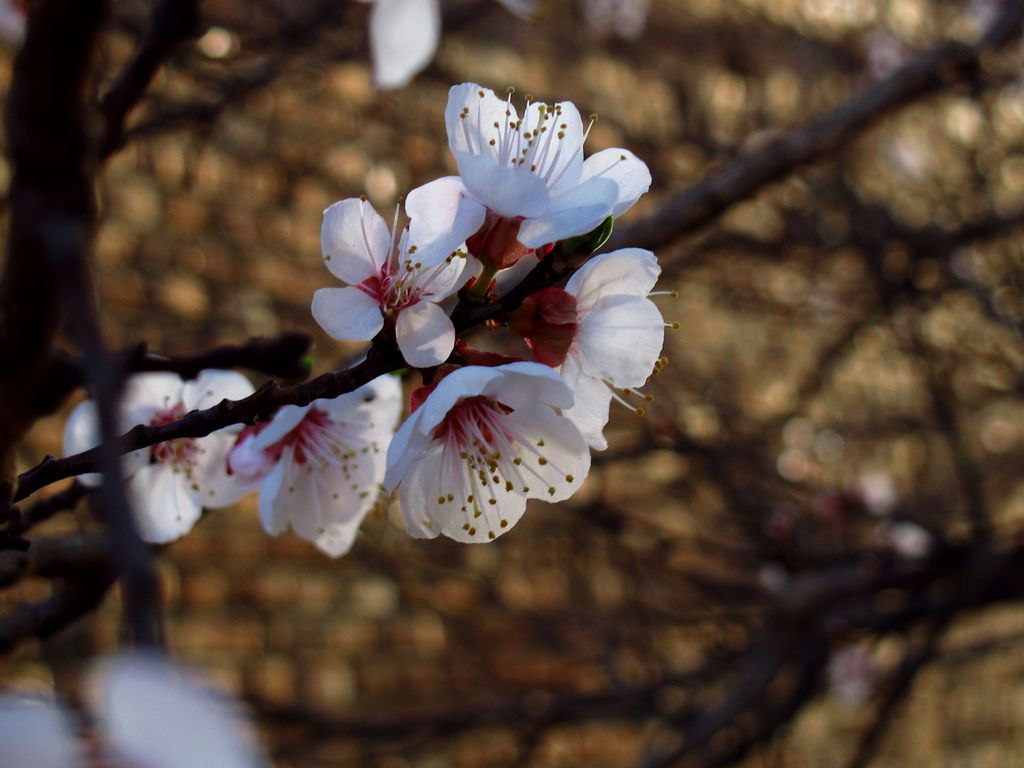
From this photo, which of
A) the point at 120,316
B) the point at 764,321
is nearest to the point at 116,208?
the point at 120,316

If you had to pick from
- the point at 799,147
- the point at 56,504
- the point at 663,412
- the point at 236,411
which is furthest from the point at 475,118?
the point at 663,412

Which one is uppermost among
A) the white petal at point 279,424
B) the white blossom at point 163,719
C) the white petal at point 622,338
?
the white blossom at point 163,719

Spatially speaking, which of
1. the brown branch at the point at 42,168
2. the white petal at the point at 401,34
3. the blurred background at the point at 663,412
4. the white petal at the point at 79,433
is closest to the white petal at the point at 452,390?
the brown branch at the point at 42,168

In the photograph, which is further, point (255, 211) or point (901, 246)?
point (255, 211)

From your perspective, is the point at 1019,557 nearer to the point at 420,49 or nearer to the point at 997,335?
the point at 997,335

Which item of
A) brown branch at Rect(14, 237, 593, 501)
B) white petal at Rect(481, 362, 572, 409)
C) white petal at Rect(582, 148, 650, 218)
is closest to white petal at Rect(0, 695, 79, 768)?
brown branch at Rect(14, 237, 593, 501)

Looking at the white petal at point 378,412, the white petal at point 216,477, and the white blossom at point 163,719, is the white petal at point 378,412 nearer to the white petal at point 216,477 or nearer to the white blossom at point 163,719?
the white petal at point 216,477
